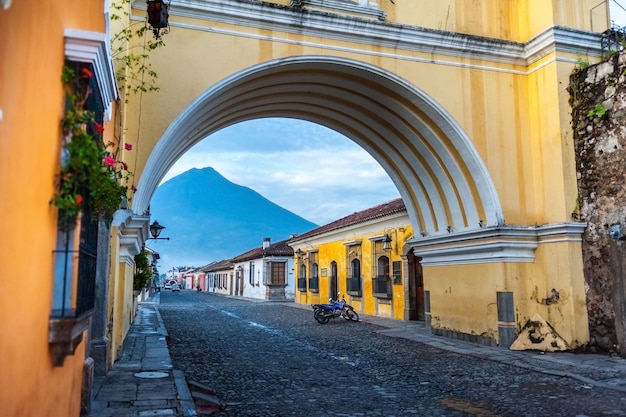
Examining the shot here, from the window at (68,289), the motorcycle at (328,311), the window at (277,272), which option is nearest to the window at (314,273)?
the window at (277,272)

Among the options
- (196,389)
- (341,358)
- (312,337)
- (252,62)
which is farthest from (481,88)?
(196,389)

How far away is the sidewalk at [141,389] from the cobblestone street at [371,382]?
46 cm

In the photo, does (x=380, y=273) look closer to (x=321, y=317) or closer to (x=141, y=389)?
(x=321, y=317)

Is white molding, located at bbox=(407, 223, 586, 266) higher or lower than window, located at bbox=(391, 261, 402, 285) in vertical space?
higher

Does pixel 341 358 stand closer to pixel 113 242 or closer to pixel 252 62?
pixel 113 242

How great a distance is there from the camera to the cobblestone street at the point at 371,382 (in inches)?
227

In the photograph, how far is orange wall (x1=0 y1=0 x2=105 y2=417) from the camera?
252cm

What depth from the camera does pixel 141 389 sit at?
614 centimetres

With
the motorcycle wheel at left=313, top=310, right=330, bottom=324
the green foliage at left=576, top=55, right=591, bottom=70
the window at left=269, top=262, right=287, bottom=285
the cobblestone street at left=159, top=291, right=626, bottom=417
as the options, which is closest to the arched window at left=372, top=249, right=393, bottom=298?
the motorcycle wheel at left=313, top=310, right=330, bottom=324

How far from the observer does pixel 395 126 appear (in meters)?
11.1

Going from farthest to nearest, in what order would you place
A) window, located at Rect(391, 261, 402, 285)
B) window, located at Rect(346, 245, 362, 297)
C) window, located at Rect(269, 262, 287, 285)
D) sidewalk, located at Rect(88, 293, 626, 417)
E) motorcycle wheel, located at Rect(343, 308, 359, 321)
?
window, located at Rect(269, 262, 287, 285), window, located at Rect(346, 245, 362, 297), window, located at Rect(391, 261, 402, 285), motorcycle wheel, located at Rect(343, 308, 359, 321), sidewalk, located at Rect(88, 293, 626, 417)

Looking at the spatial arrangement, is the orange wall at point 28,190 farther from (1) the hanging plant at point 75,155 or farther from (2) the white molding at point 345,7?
(2) the white molding at point 345,7

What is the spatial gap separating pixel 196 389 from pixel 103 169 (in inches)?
146

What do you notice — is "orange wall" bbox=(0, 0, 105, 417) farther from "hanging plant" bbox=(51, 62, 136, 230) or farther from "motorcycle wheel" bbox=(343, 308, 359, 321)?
"motorcycle wheel" bbox=(343, 308, 359, 321)
